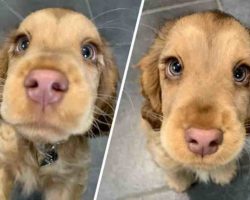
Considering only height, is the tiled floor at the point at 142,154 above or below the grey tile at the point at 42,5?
below

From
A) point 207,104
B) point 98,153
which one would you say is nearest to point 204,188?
point 98,153

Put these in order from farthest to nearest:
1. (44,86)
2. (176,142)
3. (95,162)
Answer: (95,162), (176,142), (44,86)

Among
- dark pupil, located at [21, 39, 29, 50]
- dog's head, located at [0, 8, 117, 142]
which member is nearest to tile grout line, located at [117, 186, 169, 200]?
dog's head, located at [0, 8, 117, 142]

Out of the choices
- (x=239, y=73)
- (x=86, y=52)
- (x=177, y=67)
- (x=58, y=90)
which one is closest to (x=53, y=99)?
(x=58, y=90)

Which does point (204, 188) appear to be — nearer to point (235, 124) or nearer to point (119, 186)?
point (119, 186)

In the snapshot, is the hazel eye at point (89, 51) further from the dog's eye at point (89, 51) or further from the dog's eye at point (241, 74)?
the dog's eye at point (241, 74)

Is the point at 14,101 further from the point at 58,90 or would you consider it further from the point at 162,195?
the point at 162,195

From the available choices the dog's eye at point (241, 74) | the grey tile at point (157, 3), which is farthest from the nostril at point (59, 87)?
the grey tile at point (157, 3)
